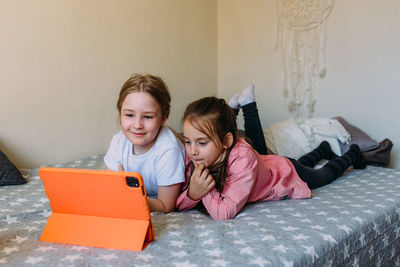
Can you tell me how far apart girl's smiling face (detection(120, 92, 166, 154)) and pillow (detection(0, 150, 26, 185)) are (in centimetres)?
76

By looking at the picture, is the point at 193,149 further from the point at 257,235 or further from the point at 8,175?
the point at 8,175

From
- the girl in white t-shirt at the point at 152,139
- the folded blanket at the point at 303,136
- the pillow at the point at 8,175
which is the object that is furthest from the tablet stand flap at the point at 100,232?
the folded blanket at the point at 303,136

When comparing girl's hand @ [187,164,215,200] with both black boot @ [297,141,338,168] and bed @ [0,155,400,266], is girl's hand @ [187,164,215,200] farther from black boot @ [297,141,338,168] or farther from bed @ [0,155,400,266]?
black boot @ [297,141,338,168]

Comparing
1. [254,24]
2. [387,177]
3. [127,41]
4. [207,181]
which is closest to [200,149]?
[207,181]

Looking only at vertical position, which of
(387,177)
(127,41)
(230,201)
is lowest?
(387,177)

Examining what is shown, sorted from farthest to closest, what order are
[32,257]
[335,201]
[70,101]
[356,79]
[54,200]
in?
[356,79]
[70,101]
[335,201]
[54,200]
[32,257]

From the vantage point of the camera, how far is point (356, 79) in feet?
7.41

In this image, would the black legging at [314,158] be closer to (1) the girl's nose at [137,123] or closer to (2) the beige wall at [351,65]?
(2) the beige wall at [351,65]

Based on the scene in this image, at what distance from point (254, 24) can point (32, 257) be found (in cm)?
238

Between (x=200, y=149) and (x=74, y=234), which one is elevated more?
(x=200, y=149)

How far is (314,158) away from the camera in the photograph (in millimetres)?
1875

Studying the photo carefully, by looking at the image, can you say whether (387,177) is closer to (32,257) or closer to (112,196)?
(112,196)

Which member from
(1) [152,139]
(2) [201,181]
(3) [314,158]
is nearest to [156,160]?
(1) [152,139]

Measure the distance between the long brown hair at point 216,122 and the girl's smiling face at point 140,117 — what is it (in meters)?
0.11
